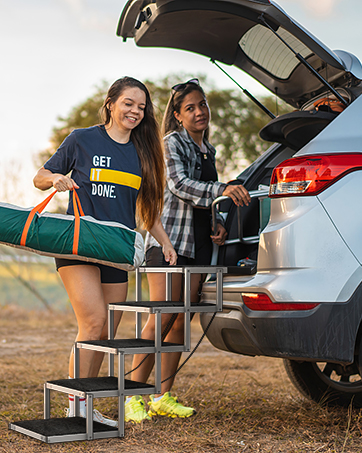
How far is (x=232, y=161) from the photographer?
486 inches

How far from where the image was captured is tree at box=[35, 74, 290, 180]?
1237 cm

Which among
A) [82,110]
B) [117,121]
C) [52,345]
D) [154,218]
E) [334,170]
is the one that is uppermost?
[82,110]

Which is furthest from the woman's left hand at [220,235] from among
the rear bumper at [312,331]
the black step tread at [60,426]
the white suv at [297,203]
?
the black step tread at [60,426]

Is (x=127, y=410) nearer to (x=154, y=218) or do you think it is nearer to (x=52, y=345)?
(x=154, y=218)

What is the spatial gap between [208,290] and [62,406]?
5.10ft

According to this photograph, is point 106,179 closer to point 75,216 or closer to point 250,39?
point 75,216

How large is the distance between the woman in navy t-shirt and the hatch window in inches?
28.9

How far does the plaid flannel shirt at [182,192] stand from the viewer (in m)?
3.51

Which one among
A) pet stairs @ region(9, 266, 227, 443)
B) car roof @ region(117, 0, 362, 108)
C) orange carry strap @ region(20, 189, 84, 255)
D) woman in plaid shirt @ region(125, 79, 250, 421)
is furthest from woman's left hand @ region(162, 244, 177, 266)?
car roof @ region(117, 0, 362, 108)

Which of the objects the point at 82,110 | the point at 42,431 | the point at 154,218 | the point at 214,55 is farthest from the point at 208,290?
the point at 82,110

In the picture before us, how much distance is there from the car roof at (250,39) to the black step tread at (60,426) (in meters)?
2.22

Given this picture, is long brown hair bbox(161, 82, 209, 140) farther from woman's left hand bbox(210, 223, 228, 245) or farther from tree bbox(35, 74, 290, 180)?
tree bbox(35, 74, 290, 180)

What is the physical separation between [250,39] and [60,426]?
249 cm

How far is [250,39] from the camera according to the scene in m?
3.53
